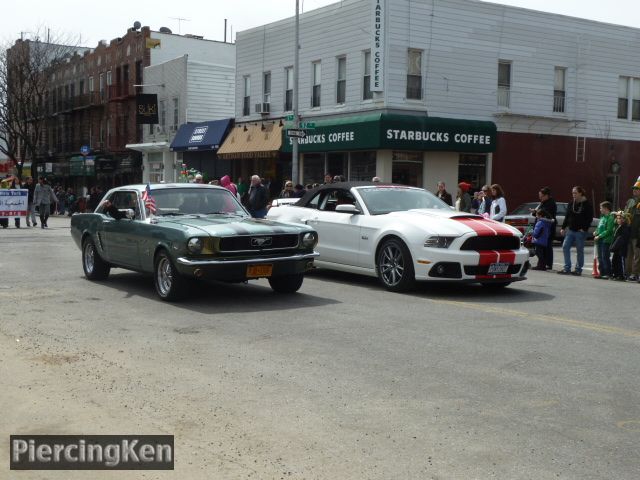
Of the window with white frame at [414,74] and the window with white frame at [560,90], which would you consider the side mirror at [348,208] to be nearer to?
the window with white frame at [414,74]

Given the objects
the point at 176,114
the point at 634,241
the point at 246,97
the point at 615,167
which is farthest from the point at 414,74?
the point at 176,114

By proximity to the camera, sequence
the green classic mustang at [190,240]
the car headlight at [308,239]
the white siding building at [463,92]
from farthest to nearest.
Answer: the white siding building at [463,92] → the car headlight at [308,239] → the green classic mustang at [190,240]

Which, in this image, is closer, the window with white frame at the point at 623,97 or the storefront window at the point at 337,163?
the storefront window at the point at 337,163

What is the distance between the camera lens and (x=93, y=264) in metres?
12.8

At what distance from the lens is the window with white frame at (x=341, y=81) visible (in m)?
30.2

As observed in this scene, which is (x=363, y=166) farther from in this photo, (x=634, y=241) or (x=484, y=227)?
(x=484, y=227)

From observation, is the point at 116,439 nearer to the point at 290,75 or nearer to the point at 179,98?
the point at 290,75

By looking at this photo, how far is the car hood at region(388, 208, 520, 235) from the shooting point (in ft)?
37.1

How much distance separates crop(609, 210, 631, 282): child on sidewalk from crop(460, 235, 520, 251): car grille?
11.7 ft

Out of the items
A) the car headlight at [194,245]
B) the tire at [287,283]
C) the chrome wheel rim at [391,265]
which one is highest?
the car headlight at [194,245]

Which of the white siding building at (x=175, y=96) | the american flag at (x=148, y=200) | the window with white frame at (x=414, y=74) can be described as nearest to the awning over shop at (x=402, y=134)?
the window with white frame at (x=414, y=74)

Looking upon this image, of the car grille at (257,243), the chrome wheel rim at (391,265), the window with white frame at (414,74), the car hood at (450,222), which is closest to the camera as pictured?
the car grille at (257,243)

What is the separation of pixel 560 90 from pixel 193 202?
24.2 m

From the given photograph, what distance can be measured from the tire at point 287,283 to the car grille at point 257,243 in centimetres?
69
